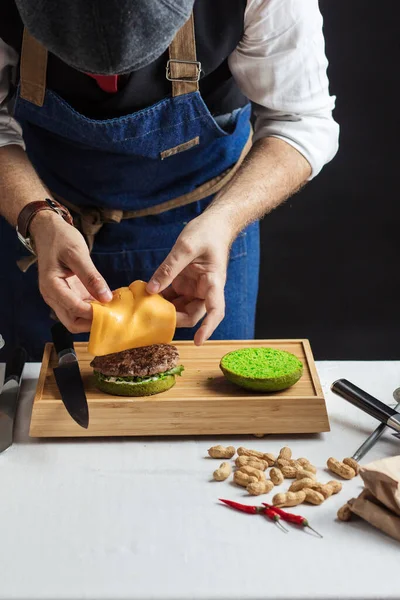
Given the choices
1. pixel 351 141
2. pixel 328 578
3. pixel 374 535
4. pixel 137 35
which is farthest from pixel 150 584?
pixel 351 141

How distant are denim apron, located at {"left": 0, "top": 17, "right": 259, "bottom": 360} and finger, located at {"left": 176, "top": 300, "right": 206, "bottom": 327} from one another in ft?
1.39

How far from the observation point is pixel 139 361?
1.69m

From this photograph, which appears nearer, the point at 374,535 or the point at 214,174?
the point at 374,535

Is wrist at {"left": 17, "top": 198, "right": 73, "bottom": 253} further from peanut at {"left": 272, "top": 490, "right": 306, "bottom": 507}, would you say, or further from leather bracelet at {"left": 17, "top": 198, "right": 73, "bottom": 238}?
peanut at {"left": 272, "top": 490, "right": 306, "bottom": 507}

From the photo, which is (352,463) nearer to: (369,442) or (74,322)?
(369,442)

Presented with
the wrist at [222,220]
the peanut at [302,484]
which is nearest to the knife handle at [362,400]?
the peanut at [302,484]

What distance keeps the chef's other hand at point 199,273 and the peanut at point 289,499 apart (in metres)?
0.37

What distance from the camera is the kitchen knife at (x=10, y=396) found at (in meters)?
1.64

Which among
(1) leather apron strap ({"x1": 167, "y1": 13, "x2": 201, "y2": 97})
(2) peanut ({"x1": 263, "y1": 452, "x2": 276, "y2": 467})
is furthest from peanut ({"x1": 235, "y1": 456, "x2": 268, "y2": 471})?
(1) leather apron strap ({"x1": 167, "y1": 13, "x2": 201, "y2": 97})

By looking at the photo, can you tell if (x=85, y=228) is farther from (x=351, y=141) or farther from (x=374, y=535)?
(x=351, y=141)

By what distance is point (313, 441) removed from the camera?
1654 millimetres

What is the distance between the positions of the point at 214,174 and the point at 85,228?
1.08 feet

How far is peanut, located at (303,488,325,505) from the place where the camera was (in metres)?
1.45

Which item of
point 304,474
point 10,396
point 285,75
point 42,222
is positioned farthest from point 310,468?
point 285,75
